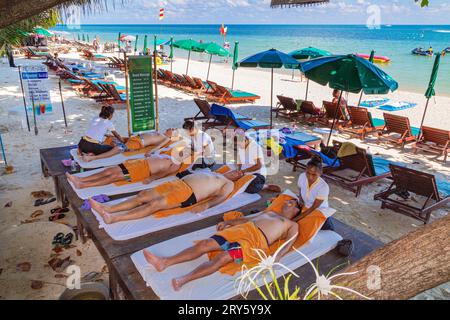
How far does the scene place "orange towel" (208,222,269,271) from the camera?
3.31 meters

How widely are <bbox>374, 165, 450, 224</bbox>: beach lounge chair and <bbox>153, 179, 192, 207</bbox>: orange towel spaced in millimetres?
3374

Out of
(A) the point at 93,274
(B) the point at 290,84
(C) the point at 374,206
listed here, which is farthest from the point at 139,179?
(B) the point at 290,84

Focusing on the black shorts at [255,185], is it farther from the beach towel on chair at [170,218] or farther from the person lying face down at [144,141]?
the person lying face down at [144,141]

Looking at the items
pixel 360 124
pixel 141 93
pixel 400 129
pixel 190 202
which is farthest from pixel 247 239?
pixel 360 124

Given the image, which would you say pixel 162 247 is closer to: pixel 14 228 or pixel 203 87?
pixel 14 228

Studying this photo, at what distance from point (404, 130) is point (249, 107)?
595 cm

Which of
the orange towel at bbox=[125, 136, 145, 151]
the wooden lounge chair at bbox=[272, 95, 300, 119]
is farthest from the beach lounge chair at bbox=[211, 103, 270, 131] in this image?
the orange towel at bbox=[125, 136, 145, 151]

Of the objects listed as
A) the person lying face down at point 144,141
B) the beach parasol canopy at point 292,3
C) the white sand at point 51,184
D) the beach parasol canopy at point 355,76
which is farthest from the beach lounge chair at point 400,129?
the person lying face down at point 144,141

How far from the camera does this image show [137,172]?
5.15 metres

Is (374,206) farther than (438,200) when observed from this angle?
Yes

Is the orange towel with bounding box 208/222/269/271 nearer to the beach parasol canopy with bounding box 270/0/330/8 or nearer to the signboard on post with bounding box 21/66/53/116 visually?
the beach parasol canopy with bounding box 270/0/330/8

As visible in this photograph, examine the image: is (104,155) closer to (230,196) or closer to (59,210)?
(59,210)

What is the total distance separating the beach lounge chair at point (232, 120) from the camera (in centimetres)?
898
